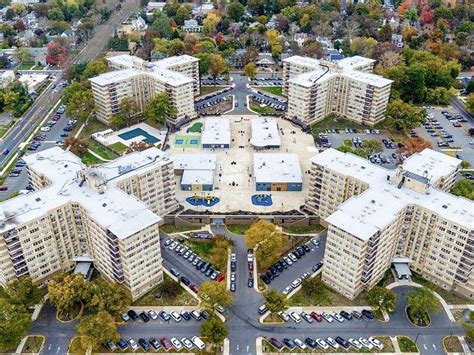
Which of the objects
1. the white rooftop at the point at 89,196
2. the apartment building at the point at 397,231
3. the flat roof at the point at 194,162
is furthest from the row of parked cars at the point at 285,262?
the flat roof at the point at 194,162

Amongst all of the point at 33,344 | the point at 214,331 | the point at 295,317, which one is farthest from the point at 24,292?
the point at 295,317

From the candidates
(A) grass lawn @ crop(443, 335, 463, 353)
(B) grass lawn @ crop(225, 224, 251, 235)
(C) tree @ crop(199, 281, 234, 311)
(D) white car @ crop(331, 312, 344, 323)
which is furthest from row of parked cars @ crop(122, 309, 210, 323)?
(A) grass lawn @ crop(443, 335, 463, 353)

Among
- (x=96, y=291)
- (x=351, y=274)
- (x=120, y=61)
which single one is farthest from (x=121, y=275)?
(x=120, y=61)

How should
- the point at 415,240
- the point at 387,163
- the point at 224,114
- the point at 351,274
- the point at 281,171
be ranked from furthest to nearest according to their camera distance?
1. the point at 224,114
2. the point at 387,163
3. the point at 281,171
4. the point at 415,240
5. the point at 351,274

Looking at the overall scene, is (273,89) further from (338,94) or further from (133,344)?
(133,344)

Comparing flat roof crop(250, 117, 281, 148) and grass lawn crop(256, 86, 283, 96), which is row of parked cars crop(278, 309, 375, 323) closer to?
flat roof crop(250, 117, 281, 148)

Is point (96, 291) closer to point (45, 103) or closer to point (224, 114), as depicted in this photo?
point (224, 114)

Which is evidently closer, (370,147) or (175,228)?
(175,228)
